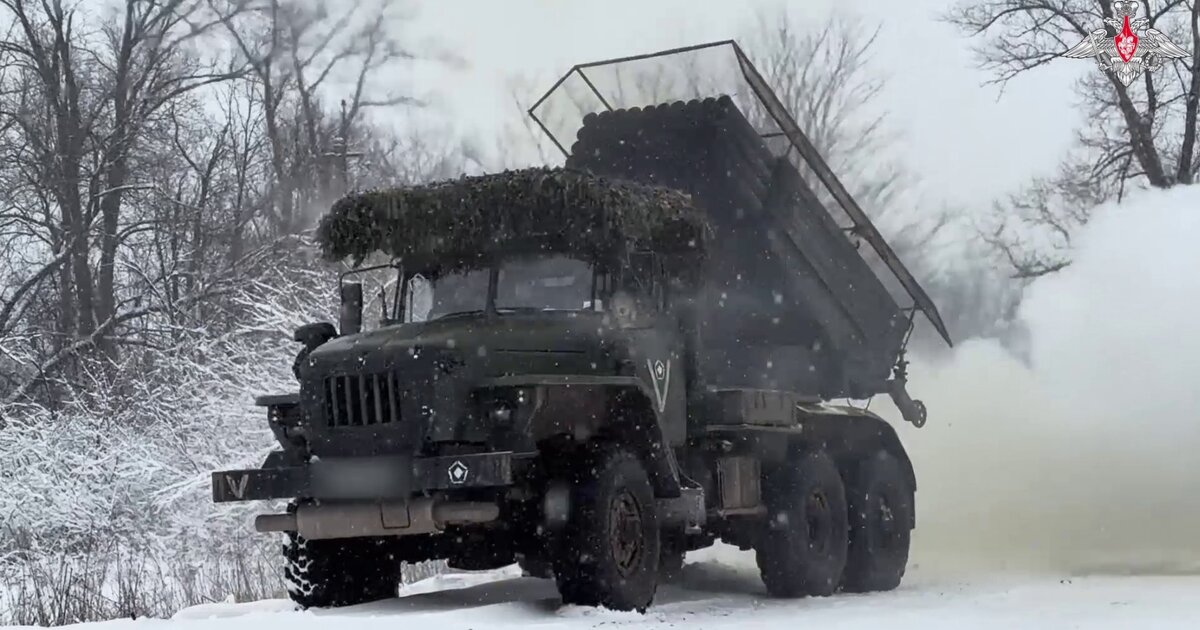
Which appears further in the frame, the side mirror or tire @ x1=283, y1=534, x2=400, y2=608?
the side mirror

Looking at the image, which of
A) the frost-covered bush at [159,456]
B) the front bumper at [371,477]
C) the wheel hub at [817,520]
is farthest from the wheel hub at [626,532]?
the frost-covered bush at [159,456]

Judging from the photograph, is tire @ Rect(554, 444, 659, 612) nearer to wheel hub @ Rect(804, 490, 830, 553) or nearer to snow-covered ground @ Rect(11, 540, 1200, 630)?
snow-covered ground @ Rect(11, 540, 1200, 630)

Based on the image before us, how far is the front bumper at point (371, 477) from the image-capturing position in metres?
9.07

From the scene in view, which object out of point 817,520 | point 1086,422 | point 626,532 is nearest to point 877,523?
point 817,520

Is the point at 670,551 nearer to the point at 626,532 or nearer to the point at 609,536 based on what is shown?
the point at 626,532

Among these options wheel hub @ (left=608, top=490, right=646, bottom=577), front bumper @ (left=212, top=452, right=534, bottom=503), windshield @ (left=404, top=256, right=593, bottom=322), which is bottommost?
wheel hub @ (left=608, top=490, right=646, bottom=577)

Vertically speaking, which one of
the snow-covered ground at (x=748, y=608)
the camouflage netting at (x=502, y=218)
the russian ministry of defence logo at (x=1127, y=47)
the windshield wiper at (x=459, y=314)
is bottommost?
the snow-covered ground at (x=748, y=608)

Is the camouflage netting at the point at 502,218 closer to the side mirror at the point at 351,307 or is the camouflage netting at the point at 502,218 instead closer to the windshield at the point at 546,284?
the windshield at the point at 546,284

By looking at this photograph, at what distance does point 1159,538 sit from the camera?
15812 millimetres

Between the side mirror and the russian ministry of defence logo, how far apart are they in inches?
664

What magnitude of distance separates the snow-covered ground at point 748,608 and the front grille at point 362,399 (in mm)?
1155

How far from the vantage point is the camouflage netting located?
10.5 meters

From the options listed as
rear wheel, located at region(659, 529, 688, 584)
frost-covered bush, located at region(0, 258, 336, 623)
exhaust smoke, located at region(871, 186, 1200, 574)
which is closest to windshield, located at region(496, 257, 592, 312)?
rear wheel, located at region(659, 529, 688, 584)

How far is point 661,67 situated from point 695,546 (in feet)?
13.6
